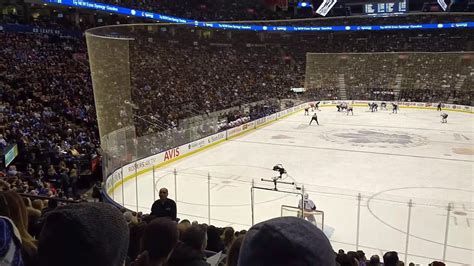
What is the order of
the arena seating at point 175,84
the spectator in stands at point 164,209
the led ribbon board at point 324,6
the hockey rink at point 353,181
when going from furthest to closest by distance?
the led ribbon board at point 324,6, the arena seating at point 175,84, the hockey rink at point 353,181, the spectator in stands at point 164,209

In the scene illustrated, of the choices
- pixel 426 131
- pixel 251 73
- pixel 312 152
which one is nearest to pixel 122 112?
pixel 312 152

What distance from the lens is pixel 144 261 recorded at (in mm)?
1711

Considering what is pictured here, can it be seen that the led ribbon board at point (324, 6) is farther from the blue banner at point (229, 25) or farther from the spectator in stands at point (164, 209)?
the spectator in stands at point (164, 209)

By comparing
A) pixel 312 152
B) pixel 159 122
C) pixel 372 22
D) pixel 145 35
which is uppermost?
pixel 372 22

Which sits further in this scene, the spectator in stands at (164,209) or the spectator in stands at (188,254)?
the spectator in stands at (164,209)

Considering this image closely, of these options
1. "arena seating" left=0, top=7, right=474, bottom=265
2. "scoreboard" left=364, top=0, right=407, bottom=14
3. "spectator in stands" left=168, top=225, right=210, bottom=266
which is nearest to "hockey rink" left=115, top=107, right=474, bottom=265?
"arena seating" left=0, top=7, right=474, bottom=265

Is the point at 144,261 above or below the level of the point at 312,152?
above

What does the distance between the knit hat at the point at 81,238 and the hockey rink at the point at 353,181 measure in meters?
6.97

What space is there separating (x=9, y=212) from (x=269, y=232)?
1.64 metres

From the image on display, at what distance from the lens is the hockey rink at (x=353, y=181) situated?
8.25 meters

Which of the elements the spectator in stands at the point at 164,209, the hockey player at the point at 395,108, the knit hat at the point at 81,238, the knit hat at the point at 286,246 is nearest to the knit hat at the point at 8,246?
the knit hat at the point at 81,238

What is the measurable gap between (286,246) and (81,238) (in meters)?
0.52

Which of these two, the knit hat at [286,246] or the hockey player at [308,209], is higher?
the knit hat at [286,246]

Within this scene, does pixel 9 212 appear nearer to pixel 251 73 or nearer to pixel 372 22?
pixel 251 73
